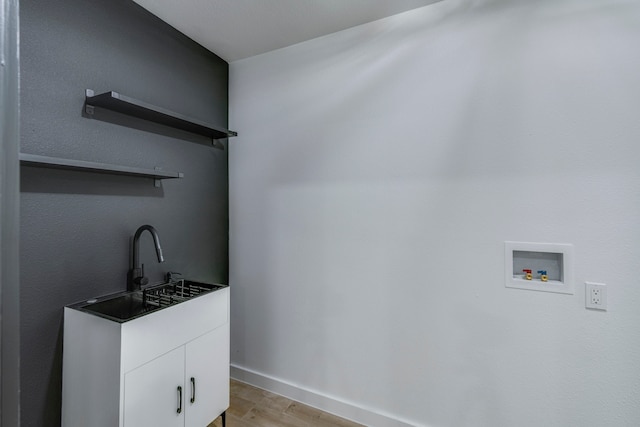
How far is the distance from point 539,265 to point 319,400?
1692 millimetres

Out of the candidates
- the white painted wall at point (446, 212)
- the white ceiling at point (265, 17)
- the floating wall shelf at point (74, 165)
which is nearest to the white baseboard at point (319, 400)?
the white painted wall at point (446, 212)

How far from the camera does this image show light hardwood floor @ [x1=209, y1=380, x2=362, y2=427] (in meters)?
1.89

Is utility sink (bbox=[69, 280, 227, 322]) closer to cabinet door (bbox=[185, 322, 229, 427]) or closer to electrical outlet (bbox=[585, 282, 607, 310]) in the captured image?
cabinet door (bbox=[185, 322, 229, 427])

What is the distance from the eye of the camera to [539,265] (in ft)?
4.99

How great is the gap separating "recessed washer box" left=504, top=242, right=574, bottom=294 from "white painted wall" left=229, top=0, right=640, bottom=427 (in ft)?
0.12

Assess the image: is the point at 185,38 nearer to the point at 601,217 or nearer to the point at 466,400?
the point at 601,217

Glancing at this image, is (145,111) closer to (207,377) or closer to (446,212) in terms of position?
(207,377)

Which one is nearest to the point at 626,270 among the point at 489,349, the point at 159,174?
the point at 489,349

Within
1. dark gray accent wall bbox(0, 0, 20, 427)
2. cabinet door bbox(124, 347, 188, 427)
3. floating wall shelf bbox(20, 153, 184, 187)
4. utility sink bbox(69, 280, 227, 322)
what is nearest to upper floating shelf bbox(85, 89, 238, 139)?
floating wall shelf bbox(20, 153, 184, 187)

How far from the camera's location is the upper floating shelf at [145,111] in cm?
149

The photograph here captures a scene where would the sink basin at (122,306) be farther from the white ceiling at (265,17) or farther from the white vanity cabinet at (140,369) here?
the white ceiling at (265,17)

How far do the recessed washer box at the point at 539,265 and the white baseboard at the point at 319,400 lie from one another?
1.11 metres

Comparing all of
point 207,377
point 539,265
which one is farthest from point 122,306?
point 539,265

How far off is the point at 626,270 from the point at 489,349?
29.6 inches
